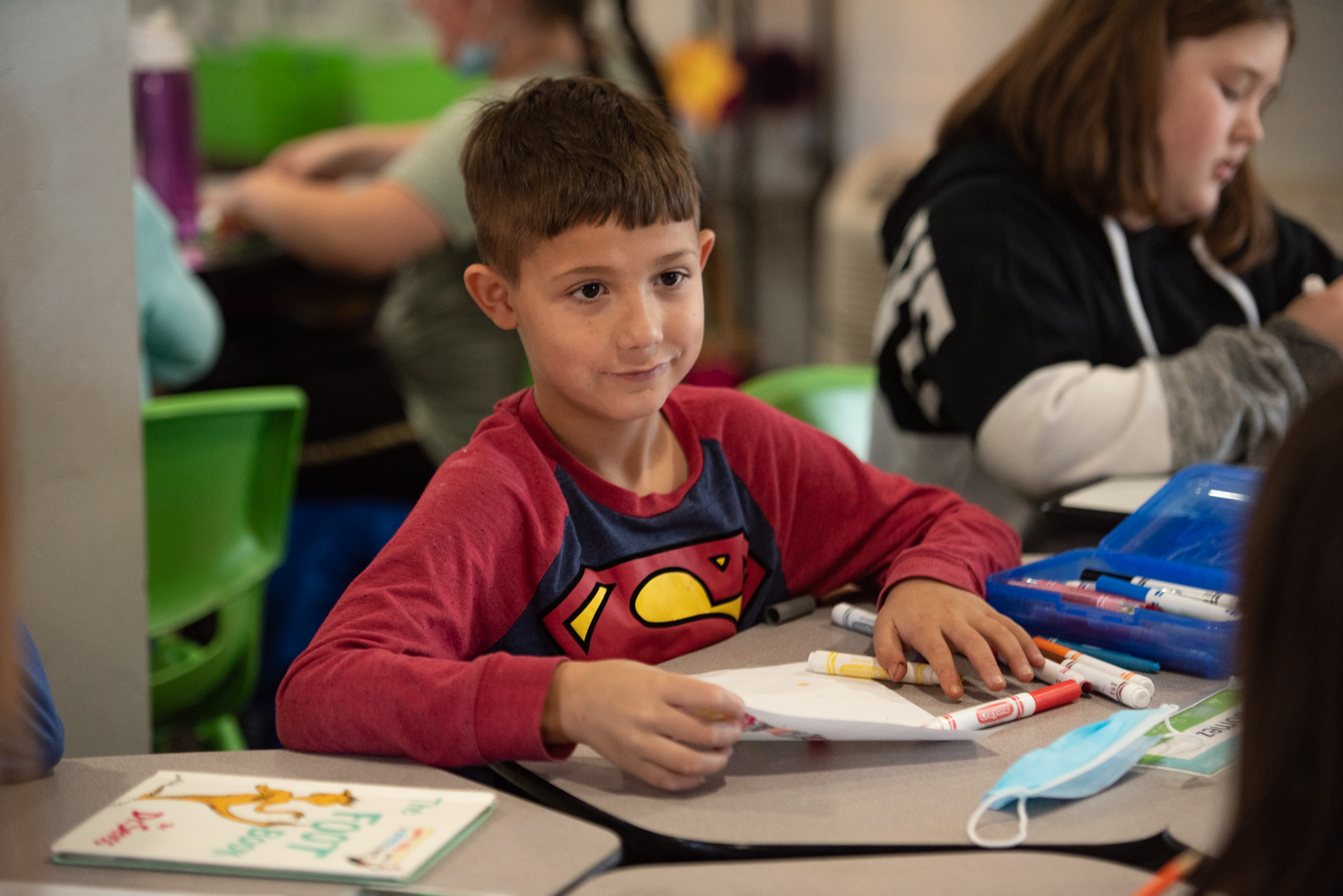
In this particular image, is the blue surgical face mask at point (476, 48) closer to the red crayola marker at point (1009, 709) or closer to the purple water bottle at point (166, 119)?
the purple water bottle at point (166, 119)

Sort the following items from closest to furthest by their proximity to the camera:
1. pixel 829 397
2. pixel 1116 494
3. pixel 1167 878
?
pixel 1167 878, pixel 1116 494, pixel 829 397

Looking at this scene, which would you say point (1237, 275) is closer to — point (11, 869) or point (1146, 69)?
point (1146, 69)

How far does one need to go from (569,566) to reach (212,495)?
83cm

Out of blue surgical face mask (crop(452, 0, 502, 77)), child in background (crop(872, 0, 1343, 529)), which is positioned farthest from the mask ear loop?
blue surgical face mask (crop(452, 0, 502, 77))

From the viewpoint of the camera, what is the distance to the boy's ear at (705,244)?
102 centimetres

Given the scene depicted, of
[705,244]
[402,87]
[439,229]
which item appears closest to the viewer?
[705,244]

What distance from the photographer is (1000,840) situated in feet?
2.20

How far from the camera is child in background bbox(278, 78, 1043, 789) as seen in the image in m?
0.75

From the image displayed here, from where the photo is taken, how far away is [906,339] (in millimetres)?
1445

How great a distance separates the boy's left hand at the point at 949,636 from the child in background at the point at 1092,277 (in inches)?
15.9

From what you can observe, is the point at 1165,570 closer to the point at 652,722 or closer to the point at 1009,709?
the point at 1009,709

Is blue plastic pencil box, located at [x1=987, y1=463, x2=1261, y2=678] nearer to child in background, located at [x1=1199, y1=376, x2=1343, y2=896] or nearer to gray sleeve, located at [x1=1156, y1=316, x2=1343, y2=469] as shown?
gray sleeve, located at [x1=1156, y1=316, x2=1343, y2=469]

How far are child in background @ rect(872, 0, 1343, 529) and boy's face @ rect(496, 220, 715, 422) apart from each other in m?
0.49

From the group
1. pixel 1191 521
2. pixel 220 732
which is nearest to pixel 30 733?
pixel 1191 521
